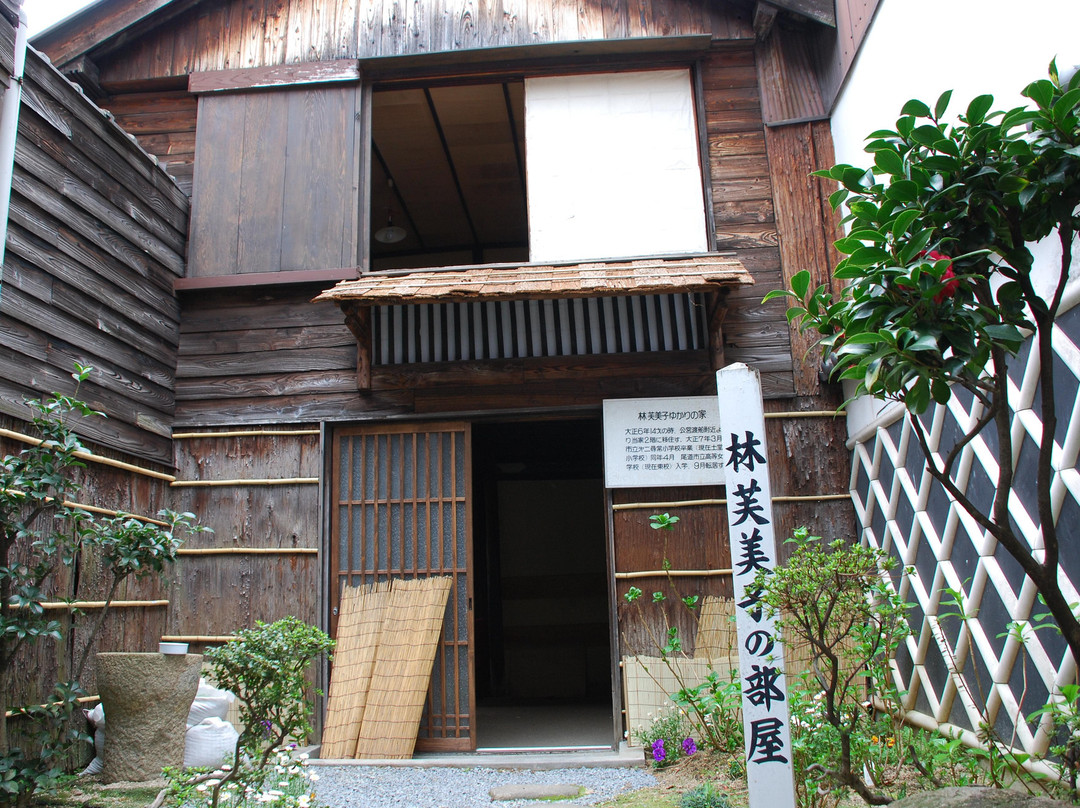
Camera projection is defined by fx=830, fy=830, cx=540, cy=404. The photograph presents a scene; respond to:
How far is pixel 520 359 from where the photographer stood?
5.64 m

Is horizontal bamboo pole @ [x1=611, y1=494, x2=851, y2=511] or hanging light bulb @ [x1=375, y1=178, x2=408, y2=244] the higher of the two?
hanging light bulb @ [x1=375, y1=178, x2=408, y2=244]

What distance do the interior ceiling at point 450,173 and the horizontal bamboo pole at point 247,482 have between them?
3.07m

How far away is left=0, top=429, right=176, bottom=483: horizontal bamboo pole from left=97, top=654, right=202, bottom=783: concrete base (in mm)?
1170

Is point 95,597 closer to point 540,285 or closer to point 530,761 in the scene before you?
point 530,761

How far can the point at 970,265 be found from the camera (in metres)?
2.50

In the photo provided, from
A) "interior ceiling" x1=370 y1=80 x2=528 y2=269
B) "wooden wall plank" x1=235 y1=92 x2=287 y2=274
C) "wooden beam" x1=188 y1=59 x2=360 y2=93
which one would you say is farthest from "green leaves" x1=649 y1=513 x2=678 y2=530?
"wooden beam" x1=188 y1=59 x2=360 y2=93

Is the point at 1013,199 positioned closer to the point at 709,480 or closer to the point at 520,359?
the point at 709,480

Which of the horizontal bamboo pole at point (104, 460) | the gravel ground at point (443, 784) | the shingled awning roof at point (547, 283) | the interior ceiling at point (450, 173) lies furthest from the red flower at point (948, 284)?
the interior ceiling at point (450, 173)

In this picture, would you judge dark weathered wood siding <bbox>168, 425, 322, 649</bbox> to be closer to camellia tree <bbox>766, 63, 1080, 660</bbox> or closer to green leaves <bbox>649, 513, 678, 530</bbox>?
green leaves <bbox>649, 513, 678, 530</bbox>

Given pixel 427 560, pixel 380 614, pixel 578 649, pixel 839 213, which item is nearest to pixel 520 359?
pixel 427 560

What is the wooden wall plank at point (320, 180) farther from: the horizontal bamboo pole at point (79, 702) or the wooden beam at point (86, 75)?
the horizontal bamboo pole at point (79, 702)

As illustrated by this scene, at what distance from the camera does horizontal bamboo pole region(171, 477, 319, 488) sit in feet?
18.2

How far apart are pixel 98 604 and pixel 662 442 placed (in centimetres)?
352

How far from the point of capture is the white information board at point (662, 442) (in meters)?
5.40
